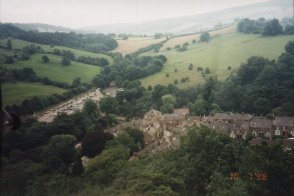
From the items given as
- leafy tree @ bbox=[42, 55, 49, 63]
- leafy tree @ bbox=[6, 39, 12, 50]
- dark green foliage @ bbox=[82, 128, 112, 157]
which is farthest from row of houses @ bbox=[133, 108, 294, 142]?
leafy tree @ bbox=[6, 39, 12, 50]

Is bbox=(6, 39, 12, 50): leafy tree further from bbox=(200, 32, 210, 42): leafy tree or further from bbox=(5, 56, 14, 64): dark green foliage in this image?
bbox=(200, 32, 210, 42): leafy tree

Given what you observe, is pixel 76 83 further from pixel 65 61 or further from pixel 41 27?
pixel 41 27

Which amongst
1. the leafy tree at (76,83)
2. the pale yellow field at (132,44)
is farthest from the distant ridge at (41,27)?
the pale yellow field at (132,44)

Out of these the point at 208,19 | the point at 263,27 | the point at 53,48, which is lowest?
the point at 53,48

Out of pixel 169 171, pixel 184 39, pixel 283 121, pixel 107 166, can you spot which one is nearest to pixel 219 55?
pixel 184 39

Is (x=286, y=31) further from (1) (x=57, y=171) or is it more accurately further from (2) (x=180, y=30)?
(1) (x=57, y=171)

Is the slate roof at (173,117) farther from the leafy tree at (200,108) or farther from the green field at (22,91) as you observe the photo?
the green field at (22,91)
